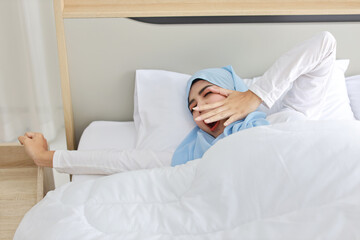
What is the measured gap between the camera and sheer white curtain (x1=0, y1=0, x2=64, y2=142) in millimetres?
1790

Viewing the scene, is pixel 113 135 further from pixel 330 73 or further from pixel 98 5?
pixel 330 73

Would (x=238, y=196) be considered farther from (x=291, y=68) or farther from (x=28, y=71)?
(x=28, y=71)

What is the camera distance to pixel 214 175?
2.89ft

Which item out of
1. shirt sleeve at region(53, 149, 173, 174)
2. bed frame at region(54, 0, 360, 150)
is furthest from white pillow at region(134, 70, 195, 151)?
bed frame at region(54, 0, 360, 150)

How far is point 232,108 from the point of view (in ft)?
4.12

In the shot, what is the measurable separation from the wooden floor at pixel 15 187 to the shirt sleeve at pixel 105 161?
89 mm

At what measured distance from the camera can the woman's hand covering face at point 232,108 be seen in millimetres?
1241

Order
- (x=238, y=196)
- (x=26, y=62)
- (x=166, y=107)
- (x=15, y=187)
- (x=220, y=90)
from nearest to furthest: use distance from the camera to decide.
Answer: (x=238, y=196) → (x=15, y=187) → (x=220, y=90) → (x=166, y=107) → (x=26, y=62)

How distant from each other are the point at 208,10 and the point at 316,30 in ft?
1.45

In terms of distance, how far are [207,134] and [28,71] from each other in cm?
103

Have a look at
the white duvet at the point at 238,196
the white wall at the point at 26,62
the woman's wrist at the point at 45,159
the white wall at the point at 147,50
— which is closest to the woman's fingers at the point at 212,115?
the white duvet at the point at 238,196

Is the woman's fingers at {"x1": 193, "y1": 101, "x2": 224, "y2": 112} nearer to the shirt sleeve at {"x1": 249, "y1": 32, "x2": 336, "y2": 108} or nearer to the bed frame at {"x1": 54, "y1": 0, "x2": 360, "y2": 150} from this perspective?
the shirt sleeve at {"x1": 249, "y1": 32, "x2": 336, "y2": 108}

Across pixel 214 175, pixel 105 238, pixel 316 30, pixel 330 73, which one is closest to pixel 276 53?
pixel 316 30

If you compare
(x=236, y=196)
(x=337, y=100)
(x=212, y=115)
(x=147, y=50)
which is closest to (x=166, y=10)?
(x=147, y=50)
